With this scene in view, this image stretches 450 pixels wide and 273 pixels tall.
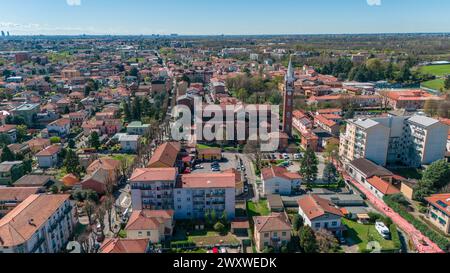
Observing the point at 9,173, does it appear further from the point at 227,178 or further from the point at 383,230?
the point at 383,230

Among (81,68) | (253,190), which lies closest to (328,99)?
(253,190)

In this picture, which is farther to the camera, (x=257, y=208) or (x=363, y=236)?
(x=257, y=208)

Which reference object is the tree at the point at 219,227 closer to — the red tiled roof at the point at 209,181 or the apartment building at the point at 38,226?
the red tiled roof at the point at 209,181

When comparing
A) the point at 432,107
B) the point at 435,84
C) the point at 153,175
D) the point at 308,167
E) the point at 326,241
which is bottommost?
the point at 326,241

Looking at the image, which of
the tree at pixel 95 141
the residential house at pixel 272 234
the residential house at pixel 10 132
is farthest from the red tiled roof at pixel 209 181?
the residential house at pixel 10 132

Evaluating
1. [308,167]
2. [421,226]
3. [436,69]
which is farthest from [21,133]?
[436,69]

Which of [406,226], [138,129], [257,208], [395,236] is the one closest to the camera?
[395,236]
